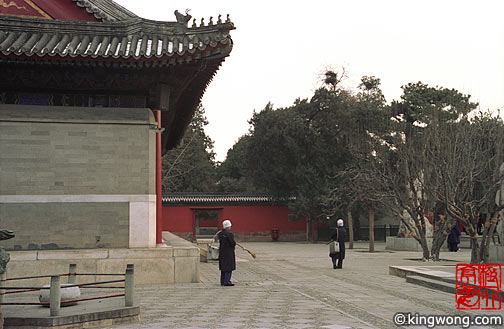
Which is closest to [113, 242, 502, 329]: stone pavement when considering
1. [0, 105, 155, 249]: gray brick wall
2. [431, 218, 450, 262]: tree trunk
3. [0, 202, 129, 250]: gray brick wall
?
[0, 202, 129, 250]: gray brick wall

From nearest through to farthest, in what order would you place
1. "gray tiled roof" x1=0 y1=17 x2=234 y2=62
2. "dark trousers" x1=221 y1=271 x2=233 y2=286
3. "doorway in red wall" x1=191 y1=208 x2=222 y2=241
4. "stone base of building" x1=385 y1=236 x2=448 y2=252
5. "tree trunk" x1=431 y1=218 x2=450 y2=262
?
"gray tiled roof" x1=0 y1=17 x2=234 y2=62 → "dark trousers" x1=221 y1=271 x2=233 y2=286 → "tree trunk" x1=431 y1=218 x2=450 y2=262 → "stone base of building" x1=385 y1=236 x2=448 y2=252 → "doorway in red wall" x1=191 y1=208 x2=222 y2=241

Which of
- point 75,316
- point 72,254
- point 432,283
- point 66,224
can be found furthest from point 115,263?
point 432,283

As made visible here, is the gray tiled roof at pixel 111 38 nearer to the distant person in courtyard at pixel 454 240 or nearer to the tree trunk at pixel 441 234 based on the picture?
the tree trunk at pixel 441 234

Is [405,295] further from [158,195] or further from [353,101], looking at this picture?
[353,101]

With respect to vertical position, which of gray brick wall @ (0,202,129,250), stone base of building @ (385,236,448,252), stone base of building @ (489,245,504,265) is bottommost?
stone base of building @ (385,236,448,252)

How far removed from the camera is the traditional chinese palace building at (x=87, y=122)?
37.8 feet

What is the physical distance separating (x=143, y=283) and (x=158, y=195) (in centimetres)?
206

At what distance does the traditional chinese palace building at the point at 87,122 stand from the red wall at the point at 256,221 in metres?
23.5

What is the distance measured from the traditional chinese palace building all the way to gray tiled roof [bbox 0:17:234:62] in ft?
0.07

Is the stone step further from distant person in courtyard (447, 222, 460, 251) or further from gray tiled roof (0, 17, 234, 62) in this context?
distant person in courtyard (447, 222, 460, 251)

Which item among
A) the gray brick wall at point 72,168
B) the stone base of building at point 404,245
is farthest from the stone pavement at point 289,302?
the stone base of building at point 404,245

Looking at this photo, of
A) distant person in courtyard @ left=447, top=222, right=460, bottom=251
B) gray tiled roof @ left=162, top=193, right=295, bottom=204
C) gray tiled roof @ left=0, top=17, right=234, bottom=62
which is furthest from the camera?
gray tiled roof @ left=162, top=193, right=295, bottom=204

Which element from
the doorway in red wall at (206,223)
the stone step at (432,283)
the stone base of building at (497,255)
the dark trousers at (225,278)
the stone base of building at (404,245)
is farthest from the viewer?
the doorway in red wall at (206,223)

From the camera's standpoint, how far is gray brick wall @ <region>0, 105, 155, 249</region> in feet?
38.1
